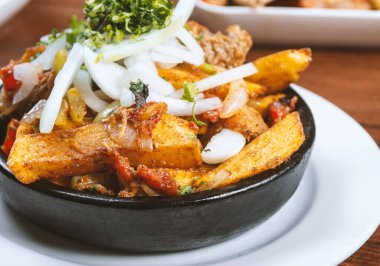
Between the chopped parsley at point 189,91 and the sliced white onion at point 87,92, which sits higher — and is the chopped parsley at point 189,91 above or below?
below

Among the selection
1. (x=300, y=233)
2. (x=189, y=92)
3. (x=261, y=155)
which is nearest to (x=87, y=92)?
(x=189, y=92)

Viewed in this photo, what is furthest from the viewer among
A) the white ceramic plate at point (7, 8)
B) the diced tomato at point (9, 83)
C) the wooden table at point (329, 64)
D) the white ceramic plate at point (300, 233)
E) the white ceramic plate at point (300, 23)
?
the white ceramic plate at point (300, 23)

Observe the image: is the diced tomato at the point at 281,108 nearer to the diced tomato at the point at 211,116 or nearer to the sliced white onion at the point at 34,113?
the diced tomato at the point at 211,116

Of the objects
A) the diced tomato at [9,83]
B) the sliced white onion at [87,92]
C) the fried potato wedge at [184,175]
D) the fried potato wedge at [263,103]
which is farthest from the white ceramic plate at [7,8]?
the fried potato wedge at [184,175]

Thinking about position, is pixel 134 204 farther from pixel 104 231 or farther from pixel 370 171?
pixel 370 171

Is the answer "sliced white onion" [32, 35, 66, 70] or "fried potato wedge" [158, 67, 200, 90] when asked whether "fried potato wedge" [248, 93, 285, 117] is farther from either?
"sliced white onion" [32, 35, 66, 70]

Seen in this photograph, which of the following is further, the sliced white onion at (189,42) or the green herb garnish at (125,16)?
the sliced white onion at (189,42)

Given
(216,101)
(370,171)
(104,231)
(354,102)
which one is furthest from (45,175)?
(354,102)
